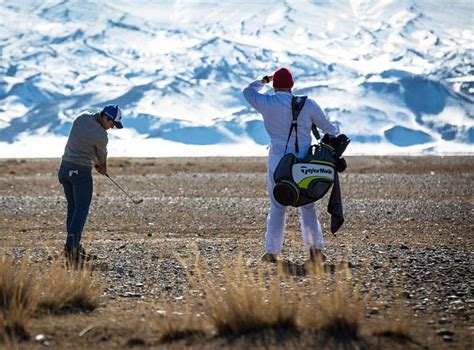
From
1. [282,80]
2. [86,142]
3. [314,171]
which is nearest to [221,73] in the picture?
[86,142]

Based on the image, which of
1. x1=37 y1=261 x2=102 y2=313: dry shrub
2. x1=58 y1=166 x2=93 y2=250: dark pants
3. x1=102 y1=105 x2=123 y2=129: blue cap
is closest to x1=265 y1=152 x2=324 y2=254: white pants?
x1=102 y1=105 x2=123 y2=129: blue cap

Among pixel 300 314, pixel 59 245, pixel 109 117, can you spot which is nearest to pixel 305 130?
pixel 109 117

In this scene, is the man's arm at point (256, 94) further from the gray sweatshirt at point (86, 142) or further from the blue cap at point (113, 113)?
the gray sweatshirt at point (86, 142)

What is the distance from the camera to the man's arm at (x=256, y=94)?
9953 mm

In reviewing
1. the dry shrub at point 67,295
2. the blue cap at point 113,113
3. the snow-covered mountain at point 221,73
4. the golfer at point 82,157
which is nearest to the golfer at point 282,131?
the blue cap at point 113,113

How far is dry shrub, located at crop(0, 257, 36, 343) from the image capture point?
266 inches

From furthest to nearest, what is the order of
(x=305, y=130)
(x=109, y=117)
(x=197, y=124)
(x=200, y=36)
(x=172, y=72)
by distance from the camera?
(x=200, y=36)
(x=172, y=72)
(x=197, y=124)
(x=109, y=117)
(x=305, y=130)

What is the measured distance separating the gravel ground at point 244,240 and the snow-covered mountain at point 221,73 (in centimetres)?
9577

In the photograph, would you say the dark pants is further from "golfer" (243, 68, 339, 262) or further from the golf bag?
the golf bag

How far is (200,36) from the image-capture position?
178 m

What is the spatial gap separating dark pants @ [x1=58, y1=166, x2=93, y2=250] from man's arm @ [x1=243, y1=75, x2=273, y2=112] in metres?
1.93

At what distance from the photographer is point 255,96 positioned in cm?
1009

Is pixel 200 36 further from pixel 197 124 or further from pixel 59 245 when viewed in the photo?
pixel 59 245

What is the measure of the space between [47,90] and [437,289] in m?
140
